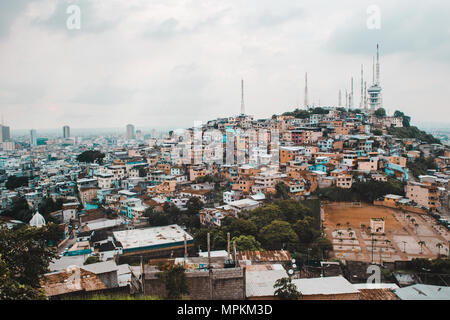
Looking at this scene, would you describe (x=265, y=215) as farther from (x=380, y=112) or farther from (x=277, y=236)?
(x=380, y=112)

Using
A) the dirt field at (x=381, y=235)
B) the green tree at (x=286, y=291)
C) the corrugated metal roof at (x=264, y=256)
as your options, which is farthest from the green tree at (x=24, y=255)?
the dirt field at (x=381, y=235)

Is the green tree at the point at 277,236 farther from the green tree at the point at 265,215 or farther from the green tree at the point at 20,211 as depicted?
the green tree at the point at 20,211

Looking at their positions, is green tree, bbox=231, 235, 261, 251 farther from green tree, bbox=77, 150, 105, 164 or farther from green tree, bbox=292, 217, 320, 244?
green tree, bbox=77, 150, 105, 164

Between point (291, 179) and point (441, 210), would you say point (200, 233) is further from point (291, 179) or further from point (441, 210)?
point (441, 210)

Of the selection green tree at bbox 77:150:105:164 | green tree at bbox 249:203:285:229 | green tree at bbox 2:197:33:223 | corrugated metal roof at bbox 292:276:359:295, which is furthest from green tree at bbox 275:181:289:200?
green tree at bbox 77:150:105:164

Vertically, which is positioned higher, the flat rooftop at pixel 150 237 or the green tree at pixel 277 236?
the green tree at pixel 277 236
